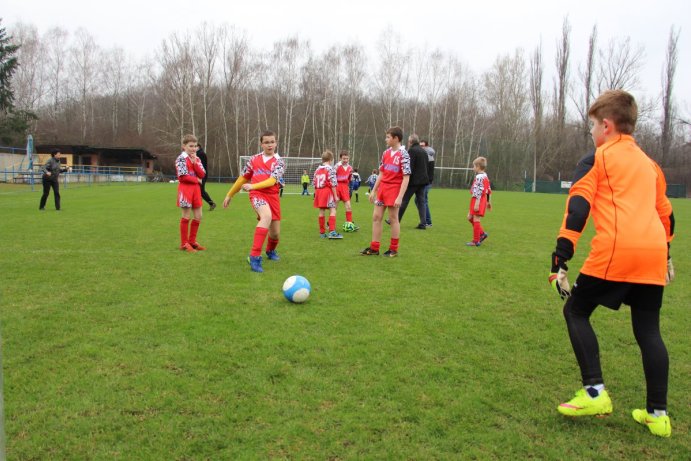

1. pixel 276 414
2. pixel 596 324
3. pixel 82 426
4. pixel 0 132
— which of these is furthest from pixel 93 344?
pixel 0 132

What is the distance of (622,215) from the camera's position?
2598mm

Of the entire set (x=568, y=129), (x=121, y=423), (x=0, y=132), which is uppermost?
(x=568, y=129)

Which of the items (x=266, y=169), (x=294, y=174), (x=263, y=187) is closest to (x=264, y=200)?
(x=263, y=187)

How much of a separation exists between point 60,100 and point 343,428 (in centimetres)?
6479

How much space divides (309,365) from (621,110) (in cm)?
258

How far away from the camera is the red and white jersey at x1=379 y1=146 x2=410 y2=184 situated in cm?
731

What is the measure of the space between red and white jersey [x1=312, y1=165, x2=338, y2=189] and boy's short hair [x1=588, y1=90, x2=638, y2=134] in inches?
302

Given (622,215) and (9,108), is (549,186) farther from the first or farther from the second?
(9,108)

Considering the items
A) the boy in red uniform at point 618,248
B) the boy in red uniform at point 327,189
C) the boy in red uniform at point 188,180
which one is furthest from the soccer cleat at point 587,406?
the boy in red uniform at point 327,189

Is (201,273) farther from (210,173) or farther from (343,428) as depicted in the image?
(210,173)

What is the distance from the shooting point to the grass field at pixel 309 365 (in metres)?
2.55

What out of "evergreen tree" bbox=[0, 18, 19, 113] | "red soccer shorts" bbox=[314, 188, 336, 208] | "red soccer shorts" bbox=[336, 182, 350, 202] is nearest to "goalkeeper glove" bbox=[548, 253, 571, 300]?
"red soccer shorts" bbox=[314, 188, 336, 208]

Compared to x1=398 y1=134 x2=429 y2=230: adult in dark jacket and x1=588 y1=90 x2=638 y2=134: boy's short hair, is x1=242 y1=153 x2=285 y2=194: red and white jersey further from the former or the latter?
x1=588 y1=90 x2=638 y2=134: boy's short hair

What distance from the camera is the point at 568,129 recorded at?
52656 millimetres
